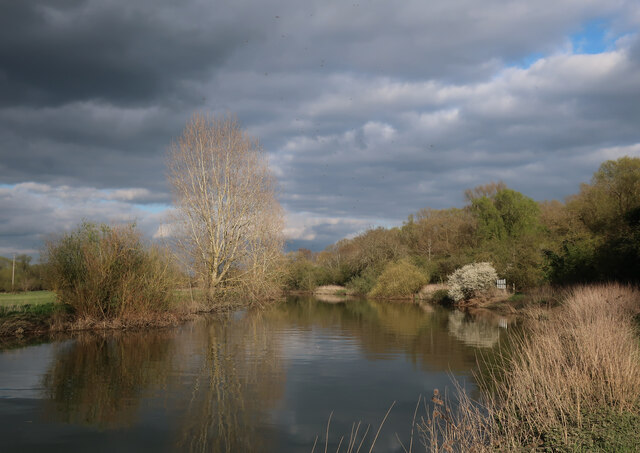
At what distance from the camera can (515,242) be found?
4756 centimetres

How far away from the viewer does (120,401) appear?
983 cm

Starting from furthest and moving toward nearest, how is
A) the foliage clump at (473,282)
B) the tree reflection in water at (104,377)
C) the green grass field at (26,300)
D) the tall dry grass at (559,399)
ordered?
the foliage clump at (473,282) < the green grass field at (26,300) < the tree reflection in water at (104,377) < the tall dry grass at (559,399)

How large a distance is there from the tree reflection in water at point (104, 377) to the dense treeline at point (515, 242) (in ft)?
70.4

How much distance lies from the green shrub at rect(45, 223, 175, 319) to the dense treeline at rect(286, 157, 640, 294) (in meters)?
22.8

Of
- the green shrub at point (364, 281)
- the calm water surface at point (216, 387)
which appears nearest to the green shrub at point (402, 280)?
the green shrub at point (364, 281)

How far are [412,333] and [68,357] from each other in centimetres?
1368

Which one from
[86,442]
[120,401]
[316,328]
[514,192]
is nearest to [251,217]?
[316,328]

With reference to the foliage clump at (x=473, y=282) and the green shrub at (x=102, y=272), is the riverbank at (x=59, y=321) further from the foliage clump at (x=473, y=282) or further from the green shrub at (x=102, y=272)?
the foliage clump at (x=473, y=282)

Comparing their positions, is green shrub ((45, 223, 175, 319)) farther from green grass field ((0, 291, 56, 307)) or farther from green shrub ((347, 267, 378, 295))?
green shrub ((347, 267, 378, 295))

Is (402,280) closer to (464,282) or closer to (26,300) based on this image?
(464,282)

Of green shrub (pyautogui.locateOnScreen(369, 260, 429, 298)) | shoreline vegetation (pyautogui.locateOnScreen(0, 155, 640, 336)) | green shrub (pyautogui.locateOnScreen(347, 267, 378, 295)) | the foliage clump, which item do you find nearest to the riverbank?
shoreline vegetation (pyautogui.locateOnScreen(0, 155, 640, 336))

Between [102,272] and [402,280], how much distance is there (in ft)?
107

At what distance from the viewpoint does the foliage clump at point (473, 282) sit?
3809 cm

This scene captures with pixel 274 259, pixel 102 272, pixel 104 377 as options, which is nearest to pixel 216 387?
pixel 104 377
